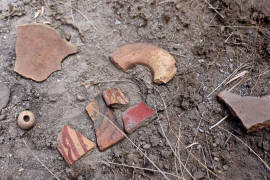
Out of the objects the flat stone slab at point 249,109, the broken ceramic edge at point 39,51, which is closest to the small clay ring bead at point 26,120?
the broken ceramic edge at point 39,51

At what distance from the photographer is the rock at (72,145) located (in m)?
1.81

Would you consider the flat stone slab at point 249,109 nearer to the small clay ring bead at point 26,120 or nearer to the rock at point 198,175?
the rock at point 198,175

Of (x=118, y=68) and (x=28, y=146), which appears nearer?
(x=28, y=146)

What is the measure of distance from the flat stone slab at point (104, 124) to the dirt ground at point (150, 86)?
6 cm

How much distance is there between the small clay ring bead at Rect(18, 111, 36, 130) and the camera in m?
1.84

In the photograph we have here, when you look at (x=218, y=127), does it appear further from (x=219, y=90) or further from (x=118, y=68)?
(x=118, y=68)

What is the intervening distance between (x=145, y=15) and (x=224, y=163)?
49.1 inches

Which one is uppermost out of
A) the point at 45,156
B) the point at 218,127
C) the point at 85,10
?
the point at 85,10

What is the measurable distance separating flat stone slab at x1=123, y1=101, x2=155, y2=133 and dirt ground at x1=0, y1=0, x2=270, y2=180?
6cm

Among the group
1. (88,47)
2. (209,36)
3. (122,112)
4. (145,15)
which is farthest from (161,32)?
(122,112)

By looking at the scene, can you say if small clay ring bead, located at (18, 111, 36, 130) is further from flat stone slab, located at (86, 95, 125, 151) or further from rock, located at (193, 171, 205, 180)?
rock, located at (193, 171, 205, 180)

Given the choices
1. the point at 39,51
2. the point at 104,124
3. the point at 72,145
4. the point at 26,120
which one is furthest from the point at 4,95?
the point at 104,124

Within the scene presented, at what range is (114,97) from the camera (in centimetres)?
194

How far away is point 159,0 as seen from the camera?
7.73 feet
